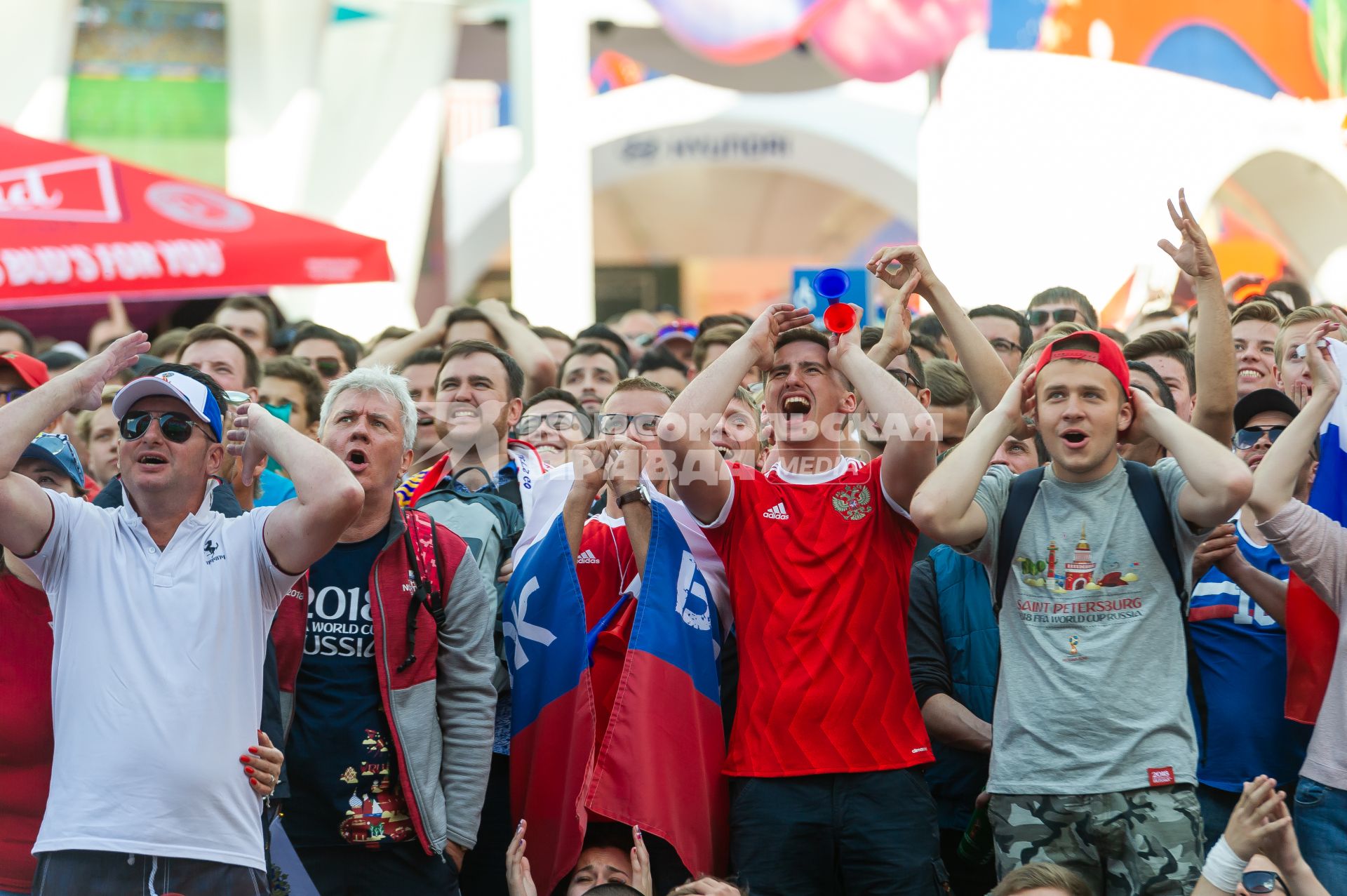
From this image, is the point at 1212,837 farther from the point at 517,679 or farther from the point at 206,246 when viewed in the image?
the point at 206,246

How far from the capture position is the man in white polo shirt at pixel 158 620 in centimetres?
365

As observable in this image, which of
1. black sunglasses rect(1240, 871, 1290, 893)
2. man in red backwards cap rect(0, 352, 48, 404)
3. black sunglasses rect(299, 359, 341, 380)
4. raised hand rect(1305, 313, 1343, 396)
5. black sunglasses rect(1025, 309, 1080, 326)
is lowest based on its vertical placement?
black sunglasses rect(1240, 871, 1290, 893)

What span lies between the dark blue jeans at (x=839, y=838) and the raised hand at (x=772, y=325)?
129cm

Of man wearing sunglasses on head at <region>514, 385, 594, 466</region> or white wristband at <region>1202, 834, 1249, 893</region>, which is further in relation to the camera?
man wearing sunglasses on head at <region>514, 385, 594, 466</region>

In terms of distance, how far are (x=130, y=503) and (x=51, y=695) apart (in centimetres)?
54

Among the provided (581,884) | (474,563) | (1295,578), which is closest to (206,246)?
(474,563)

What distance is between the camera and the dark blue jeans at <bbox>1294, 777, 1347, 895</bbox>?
4102mm

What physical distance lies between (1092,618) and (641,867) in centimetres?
147

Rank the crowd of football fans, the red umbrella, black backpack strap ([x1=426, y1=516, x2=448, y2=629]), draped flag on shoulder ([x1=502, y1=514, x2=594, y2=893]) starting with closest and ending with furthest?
the crowd of football fans
black backpack strap ([x1=426, y1=516, x2=448, y2=629])
draped flag on shoulder ([x1=502, y1=514, x2=594, y2=893])
the red umbrella

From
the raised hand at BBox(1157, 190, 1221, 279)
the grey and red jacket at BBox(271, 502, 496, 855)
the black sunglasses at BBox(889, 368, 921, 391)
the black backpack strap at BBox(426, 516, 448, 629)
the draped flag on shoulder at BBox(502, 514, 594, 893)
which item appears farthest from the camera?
the black sunglasses at BBox(889, 368, 921, 391)

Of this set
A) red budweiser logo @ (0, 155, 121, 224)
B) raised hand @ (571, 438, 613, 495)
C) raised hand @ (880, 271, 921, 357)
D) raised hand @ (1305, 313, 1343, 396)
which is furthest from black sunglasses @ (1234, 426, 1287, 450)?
red budweiser logo @ (0, 155, 121, 224)

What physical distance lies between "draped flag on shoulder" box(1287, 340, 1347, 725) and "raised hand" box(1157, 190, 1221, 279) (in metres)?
0.48

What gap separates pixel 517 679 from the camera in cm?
478

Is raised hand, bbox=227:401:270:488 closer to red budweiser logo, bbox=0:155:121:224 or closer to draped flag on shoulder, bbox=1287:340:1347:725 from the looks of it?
draped flag on shoulder, bbox=1287:340:1347:725
